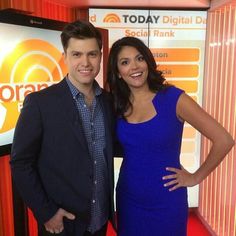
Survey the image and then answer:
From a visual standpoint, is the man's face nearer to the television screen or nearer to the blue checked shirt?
the blue checked shirt

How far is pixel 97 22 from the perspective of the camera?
124 inches

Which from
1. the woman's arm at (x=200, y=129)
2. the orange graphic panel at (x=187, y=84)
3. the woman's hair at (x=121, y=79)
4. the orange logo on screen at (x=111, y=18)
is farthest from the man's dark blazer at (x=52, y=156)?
the orange graphic panel at (x=187, y=84)

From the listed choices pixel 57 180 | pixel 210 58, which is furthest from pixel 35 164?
pixel 210 58

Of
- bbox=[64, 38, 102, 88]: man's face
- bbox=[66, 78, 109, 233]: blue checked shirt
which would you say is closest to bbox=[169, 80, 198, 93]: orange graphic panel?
bbox=[66, 78, 109, 233]: blue checked shirt

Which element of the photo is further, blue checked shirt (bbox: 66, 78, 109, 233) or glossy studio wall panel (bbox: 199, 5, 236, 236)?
glossy studio wall panel (bbox: 199, 5, 236, 236)

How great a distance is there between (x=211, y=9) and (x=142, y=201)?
2188mm

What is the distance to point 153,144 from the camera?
5.50 feet

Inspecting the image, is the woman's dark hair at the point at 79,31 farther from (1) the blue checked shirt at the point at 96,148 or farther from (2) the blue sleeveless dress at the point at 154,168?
(2) the blue sleeveless dress at the point at 154,168

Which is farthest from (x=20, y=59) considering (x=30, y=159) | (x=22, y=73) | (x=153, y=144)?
(x=153, y=144)

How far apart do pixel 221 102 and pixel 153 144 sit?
1543 mm

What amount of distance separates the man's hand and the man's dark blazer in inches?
1.0

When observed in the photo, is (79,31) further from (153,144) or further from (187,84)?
(187,84)

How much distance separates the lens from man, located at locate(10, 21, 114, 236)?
149cm

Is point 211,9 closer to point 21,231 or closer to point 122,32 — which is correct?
point 122,32
